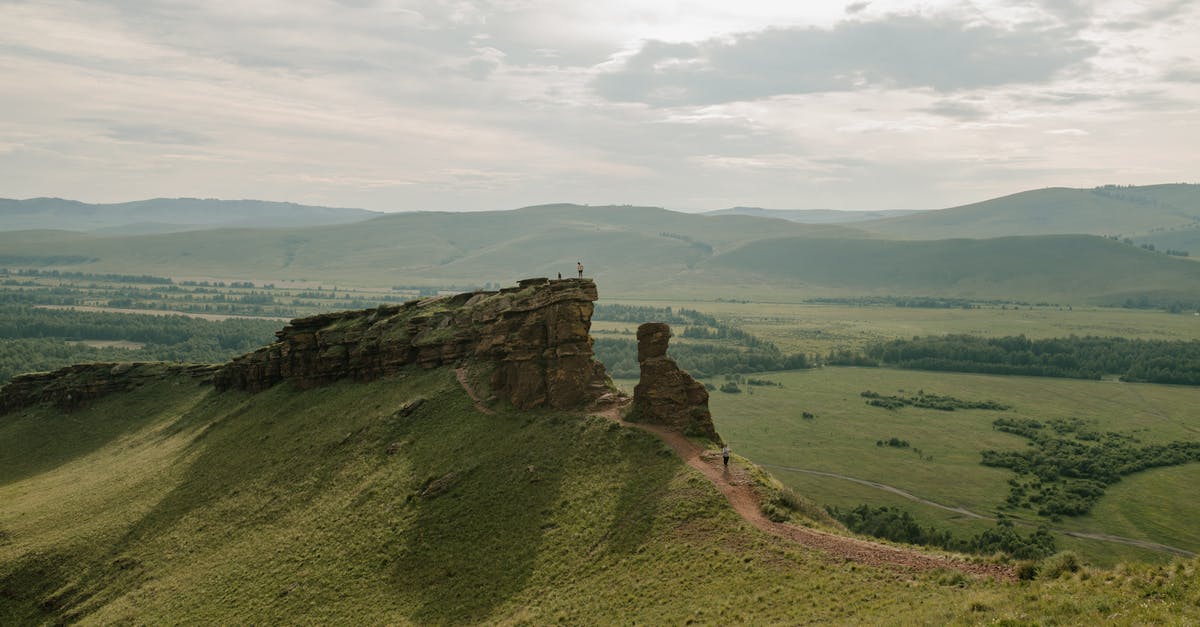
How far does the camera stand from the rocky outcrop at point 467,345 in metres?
69.9

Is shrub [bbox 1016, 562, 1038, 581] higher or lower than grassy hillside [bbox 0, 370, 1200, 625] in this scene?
higher

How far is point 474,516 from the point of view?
57625 millimetres

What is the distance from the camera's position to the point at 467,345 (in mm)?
84188

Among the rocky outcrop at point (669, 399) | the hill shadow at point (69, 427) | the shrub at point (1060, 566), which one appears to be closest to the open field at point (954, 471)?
the rocky outcrop at point (669, 399)

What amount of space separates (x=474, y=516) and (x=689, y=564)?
2050cm

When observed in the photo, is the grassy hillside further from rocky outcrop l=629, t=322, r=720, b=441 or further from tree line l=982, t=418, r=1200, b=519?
tree line l=982, t=418, r=1200, b=519

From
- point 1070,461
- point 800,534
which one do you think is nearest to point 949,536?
point 1070,461

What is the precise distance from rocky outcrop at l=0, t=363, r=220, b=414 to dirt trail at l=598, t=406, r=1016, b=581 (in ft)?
319

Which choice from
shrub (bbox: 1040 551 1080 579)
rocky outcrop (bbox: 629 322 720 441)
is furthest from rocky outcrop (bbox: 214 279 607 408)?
shrub (bbox: 1040 551 1080 579)

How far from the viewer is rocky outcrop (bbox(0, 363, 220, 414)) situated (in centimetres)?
11756

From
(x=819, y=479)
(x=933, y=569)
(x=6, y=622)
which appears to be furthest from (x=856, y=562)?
(x=819, y=479)

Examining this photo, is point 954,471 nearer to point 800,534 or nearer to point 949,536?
point 949,536

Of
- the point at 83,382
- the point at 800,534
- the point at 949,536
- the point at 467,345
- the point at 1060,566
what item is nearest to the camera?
the point at 1060,566

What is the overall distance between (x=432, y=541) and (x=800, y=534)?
28.8 metres
